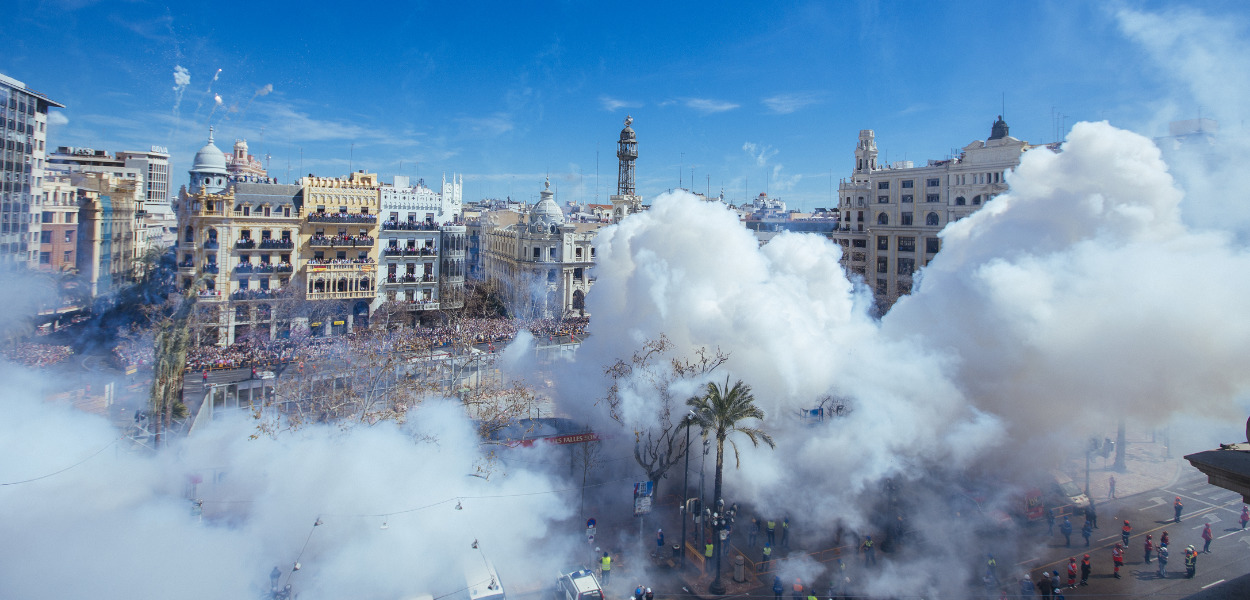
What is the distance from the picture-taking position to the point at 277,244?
42688mm

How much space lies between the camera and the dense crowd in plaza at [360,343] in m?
33.2

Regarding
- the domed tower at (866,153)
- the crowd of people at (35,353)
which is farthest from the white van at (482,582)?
the domed tower at (866,153)

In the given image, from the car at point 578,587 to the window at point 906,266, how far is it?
42.7 meters

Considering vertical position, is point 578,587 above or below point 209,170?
below

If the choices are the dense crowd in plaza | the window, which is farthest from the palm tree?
the window

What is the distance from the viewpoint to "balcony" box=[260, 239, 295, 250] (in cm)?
4228

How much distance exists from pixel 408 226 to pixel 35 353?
30.8 meters

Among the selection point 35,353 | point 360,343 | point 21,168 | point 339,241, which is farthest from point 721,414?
point 339,241

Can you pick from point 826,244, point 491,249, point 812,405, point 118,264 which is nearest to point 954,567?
point 812,405

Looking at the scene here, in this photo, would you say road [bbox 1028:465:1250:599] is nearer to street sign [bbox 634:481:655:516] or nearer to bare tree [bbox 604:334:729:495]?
bare tree [bbox 604:334:729:495]

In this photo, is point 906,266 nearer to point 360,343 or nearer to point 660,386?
point 660,386

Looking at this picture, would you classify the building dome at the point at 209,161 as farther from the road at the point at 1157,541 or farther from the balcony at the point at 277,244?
the road at the point at 1157,541

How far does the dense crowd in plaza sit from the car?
711 inches

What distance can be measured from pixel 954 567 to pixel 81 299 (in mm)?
34073
